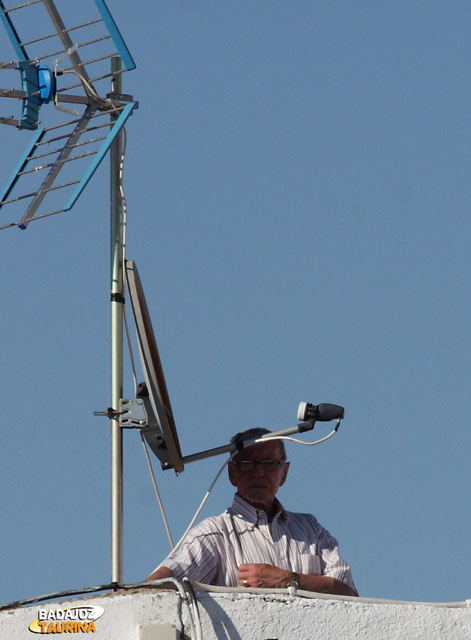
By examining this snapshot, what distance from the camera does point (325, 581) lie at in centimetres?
1201

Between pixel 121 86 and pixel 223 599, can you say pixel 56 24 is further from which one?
pixel 223 599

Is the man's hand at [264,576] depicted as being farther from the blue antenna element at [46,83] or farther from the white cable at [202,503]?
the blue antenna element at [46,83]

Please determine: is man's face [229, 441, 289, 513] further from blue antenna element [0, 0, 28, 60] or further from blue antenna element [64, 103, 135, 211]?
blue antenna element [0, 0, 28, 60]

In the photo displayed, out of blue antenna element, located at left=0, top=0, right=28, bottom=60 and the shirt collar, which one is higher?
blue antenna element, located at left=0, top=0, right=28, bottom=60

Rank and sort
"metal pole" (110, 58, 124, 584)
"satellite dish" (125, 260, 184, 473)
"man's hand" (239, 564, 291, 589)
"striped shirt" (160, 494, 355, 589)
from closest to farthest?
"man's hand" (239, 564, 291, 589)
"metal pole" (110, 58, 124, 584)
"striped shirt" (160, 494, 355, 589)
"satellite dish" (125, 260, 184, 473)

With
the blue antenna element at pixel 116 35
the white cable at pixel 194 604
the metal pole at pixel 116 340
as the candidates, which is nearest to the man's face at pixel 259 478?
the metal pole at pixel 116 340

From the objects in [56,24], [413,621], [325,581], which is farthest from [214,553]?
[56,24]

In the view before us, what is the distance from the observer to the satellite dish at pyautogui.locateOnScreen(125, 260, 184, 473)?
41.6 feet

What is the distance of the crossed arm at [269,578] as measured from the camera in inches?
460

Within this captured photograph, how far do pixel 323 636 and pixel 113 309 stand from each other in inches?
131

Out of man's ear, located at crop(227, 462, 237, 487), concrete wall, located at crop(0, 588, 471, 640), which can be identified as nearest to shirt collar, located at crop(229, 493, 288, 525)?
man's ear, located at crop(227, 462, 237, 487)

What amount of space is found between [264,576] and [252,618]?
0.81 metres

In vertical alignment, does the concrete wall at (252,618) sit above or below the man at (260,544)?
below

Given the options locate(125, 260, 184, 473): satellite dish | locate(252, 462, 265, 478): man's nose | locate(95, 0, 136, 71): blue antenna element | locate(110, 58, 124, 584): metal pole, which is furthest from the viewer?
locate(252, 462, 265, 478): man's nose
